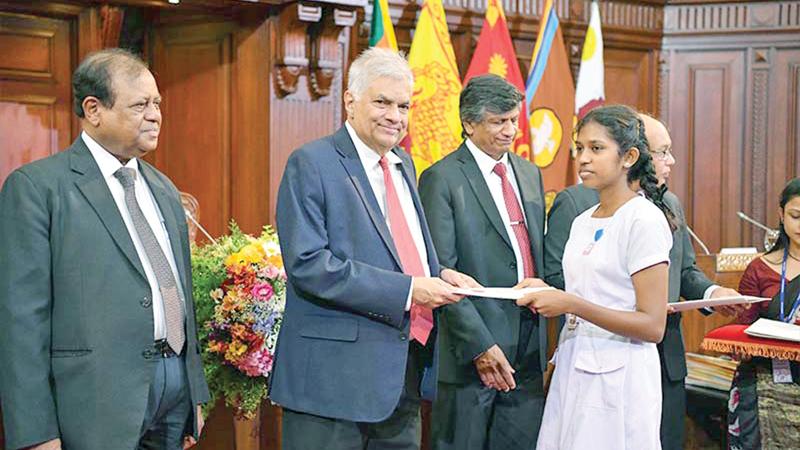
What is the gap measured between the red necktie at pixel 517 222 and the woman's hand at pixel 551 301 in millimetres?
557

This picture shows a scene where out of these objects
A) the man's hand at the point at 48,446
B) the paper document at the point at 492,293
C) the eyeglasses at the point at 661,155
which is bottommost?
the man's hand at the point at 48,446

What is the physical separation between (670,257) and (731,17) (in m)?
3.66

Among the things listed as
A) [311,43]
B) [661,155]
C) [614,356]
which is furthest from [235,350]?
[311,43]

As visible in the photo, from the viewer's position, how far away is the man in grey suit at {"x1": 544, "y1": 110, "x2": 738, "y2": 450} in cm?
336

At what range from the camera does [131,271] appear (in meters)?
2.43

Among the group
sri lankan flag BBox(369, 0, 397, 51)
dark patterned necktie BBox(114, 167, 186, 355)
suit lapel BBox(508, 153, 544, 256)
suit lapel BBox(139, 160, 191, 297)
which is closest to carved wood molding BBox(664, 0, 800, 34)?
sri lankan flag BBox(369, 0, 397, 51)

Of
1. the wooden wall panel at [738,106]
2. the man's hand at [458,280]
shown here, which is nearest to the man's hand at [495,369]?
the man's hand at [458,280]

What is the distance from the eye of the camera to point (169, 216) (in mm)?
2650

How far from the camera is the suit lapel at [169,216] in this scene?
2.63 m

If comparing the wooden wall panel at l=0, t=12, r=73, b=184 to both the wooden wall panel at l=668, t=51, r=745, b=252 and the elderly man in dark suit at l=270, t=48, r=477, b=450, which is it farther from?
the wooden wall panel at l=668, t=51, r=745, b=252

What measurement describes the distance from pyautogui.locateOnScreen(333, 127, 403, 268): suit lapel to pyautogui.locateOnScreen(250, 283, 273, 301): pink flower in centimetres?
83

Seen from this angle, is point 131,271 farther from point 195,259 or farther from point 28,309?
point 195,259

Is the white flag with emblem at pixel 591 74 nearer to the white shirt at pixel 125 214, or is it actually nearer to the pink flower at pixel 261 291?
the pink flower at pixel 261 291

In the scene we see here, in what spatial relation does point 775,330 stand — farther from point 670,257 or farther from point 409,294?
point 409,294
